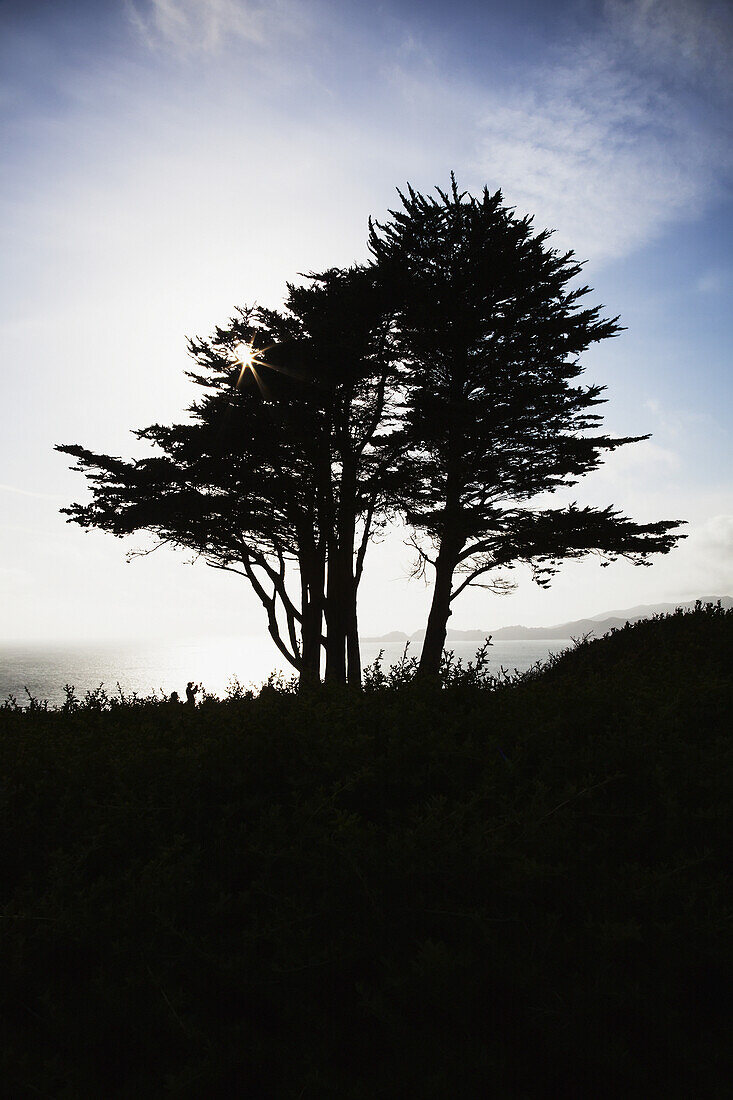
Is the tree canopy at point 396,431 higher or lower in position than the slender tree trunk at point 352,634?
higher

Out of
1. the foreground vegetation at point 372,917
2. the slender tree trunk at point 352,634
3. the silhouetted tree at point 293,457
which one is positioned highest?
the silhouetted tree at point 293,457

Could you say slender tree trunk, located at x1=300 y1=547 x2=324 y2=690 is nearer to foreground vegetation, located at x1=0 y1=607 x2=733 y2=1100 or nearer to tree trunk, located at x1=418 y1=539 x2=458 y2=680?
tree trunk, located at x1=418 y1=539 x2=458 y2=680

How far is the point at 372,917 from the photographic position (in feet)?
9.44

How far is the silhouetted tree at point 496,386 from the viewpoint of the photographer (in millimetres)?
16234

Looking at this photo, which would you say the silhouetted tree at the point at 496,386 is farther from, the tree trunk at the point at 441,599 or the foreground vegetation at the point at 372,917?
the foreground vegetation at the point at 372,917

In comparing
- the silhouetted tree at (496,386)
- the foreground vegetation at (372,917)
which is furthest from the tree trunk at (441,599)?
the foreground vegetation at (372,917)

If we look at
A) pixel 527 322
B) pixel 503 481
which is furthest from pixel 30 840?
pixel 527 322

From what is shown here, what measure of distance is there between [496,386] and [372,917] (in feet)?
50.3

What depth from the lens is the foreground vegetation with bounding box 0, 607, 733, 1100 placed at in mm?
2453

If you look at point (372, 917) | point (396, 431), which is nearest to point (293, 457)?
point (396, 431)

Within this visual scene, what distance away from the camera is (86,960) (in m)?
2.91

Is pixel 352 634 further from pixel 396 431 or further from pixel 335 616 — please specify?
pixel 396 431

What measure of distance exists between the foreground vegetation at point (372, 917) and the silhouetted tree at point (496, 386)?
490 inches

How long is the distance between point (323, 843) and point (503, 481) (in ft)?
47.8
